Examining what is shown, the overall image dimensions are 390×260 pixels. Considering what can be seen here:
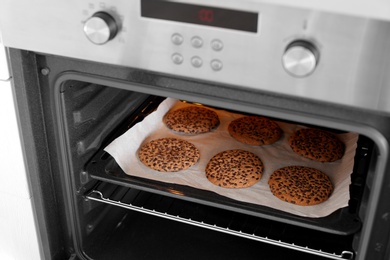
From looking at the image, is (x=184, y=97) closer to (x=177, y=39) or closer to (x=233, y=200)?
(x=177, y=39)

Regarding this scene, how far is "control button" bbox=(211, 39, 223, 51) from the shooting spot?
3.48ft

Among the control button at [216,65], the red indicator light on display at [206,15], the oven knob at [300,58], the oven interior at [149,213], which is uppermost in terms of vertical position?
the red indicator light on display at [206,15]

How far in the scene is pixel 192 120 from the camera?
1.79 metres

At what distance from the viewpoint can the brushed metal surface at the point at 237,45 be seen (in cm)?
97

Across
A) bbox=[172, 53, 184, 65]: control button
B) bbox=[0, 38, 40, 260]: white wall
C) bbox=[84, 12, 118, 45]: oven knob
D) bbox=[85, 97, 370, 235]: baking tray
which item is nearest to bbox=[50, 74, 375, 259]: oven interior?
bbox=[85, 97, 370, 235]: baking tray

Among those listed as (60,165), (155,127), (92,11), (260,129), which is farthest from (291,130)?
(92,11)

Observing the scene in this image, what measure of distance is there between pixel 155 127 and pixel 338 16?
94 centimetres

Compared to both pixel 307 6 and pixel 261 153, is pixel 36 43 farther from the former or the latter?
pixel 261 153

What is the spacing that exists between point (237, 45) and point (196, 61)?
0.10 m

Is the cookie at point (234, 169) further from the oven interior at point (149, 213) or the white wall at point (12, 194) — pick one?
the white wall at point (12, 194)

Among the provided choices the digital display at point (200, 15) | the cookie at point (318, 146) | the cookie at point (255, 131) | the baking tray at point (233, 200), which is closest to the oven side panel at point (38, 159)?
the baking tray at point (233, 200)

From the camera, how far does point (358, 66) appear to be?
38.7 inches

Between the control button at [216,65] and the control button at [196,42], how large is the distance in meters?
0.04

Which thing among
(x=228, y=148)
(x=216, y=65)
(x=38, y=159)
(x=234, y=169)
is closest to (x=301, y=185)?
(x=234, y=169)
